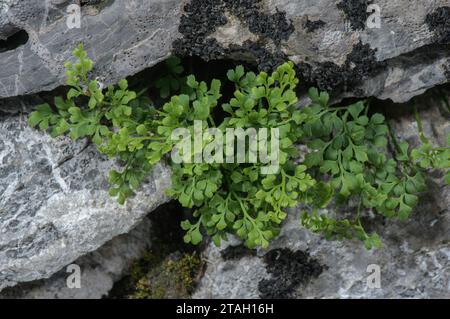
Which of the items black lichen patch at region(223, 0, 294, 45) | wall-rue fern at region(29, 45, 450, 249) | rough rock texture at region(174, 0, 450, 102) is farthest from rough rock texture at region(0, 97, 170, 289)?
black lichen patch at region(223, 0, 294, 45)

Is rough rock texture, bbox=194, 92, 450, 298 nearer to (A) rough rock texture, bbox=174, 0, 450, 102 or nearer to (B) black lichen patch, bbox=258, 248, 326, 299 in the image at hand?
(B) black lichen patch, bbox=258, 248, 326, 299

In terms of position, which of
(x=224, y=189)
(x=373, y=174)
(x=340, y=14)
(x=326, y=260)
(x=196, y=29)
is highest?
(x=340, y=14)

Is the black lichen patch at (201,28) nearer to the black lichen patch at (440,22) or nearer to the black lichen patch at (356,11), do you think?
the black lichen patch at (356,11)

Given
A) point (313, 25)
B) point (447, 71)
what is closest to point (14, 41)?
point (313, 25)

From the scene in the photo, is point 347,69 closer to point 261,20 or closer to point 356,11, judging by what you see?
point 356,11
